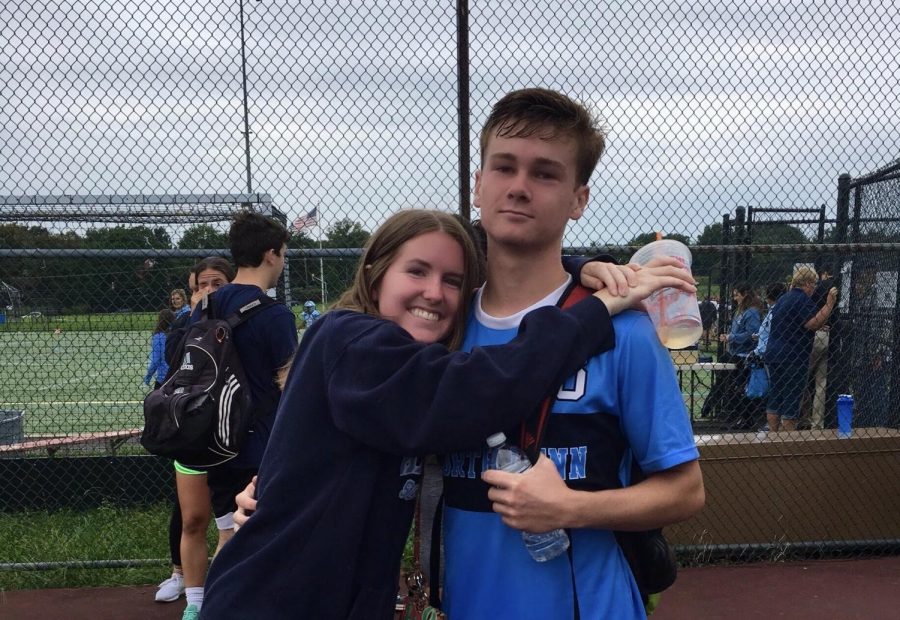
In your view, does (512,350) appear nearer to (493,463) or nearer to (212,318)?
(493,463)

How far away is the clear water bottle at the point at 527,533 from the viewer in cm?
134

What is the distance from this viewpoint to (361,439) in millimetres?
1319

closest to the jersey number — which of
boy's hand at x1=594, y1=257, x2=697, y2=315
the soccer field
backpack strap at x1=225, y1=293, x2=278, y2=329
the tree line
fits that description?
boy's hand at x1=594, y1=257, x2=697, y2=315

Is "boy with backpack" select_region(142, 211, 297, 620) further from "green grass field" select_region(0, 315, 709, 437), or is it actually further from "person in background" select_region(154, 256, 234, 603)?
"green grass field" select_region(0, 315, 709, 437)

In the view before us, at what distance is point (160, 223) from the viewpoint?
14.4ft

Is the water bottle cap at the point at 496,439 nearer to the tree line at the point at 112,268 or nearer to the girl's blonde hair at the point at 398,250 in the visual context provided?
the girl's blonde hair at the point at 398,250

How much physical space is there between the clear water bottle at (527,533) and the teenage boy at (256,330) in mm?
2136

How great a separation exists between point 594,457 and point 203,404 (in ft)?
7.04

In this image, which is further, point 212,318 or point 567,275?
point 212,318

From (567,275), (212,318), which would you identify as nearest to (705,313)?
(212,318)

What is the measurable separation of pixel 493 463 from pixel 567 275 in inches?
18.3

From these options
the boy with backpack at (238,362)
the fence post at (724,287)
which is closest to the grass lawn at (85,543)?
the boy with backpack at (238,362)

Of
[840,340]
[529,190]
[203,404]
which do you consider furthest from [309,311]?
[840,340]

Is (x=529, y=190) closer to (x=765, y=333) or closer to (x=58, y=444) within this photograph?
(x=58, y=444)
